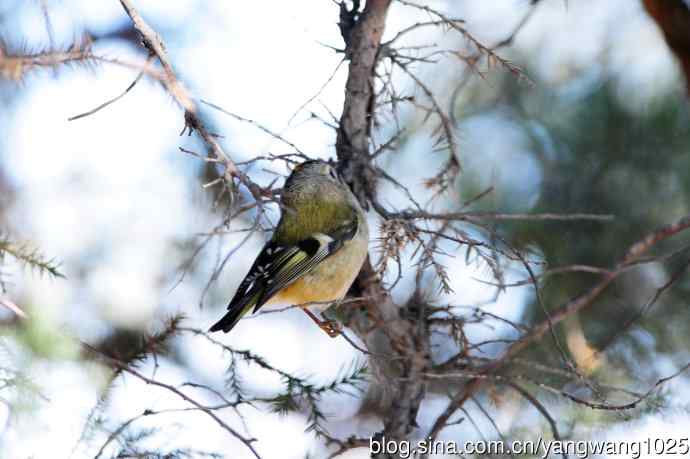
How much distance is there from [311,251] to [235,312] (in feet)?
1.08

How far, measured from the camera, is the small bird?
8.02 ft

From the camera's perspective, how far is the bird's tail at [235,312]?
7.64 ft

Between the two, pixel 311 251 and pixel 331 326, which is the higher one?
pixel 311 251

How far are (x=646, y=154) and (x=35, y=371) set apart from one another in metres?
2.45

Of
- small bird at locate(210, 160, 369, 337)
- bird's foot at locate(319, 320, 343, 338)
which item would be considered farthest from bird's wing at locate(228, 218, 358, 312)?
bird's foot at locate(319, 320, 343, 338)

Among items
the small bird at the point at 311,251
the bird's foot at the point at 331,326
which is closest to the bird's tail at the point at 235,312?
the small bird at the point at 311,251

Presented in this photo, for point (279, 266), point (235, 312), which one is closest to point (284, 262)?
point (279, 266)

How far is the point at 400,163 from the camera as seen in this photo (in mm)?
3547

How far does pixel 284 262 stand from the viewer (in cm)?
253

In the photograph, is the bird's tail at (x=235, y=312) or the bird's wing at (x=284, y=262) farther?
the bird's wing at (x=284, y=262)

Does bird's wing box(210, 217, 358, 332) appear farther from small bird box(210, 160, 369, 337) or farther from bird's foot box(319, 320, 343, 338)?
bird's foot box(319, 320, 343, 338)

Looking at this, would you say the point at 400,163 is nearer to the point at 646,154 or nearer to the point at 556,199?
the point at 556,199

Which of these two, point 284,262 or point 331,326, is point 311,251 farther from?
point 331,326

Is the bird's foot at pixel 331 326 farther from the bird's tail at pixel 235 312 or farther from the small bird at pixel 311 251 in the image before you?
the bird's tail at pixel 235 312
